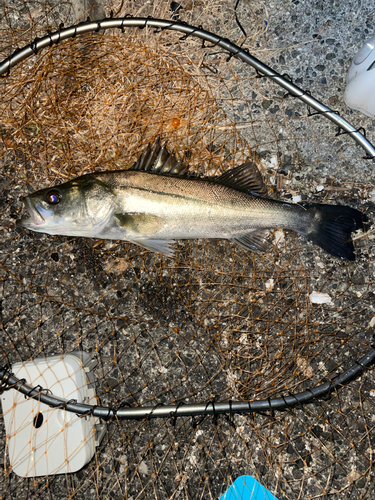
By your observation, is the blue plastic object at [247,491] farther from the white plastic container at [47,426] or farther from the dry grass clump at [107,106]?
the dry grass clump at [107,106]

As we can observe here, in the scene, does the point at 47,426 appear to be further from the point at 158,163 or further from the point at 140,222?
the point at 158,163

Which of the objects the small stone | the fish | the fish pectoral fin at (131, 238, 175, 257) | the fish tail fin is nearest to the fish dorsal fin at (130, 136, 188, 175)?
the fish

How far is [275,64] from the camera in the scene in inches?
144

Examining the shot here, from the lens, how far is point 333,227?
10.2 feet

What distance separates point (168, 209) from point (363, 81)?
2219mm

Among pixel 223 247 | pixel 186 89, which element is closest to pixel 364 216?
pixel 223 247

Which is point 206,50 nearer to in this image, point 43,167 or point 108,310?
point 43,167

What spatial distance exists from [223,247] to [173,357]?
1.20 m

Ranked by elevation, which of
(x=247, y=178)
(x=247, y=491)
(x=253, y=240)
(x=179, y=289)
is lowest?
(x=247, y=491)

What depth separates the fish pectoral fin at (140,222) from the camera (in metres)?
2.94

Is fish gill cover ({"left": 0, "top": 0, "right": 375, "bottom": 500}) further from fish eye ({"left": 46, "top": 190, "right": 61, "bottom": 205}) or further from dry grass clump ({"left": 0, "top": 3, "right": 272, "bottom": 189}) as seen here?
fish eye ({"left": 46, "top": 190, "right": 61, "bottom": 205})

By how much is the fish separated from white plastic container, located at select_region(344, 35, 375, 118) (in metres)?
1.13

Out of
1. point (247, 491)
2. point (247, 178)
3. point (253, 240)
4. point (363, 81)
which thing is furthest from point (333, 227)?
point (247, 491)

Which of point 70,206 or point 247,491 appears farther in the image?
point 247,491
